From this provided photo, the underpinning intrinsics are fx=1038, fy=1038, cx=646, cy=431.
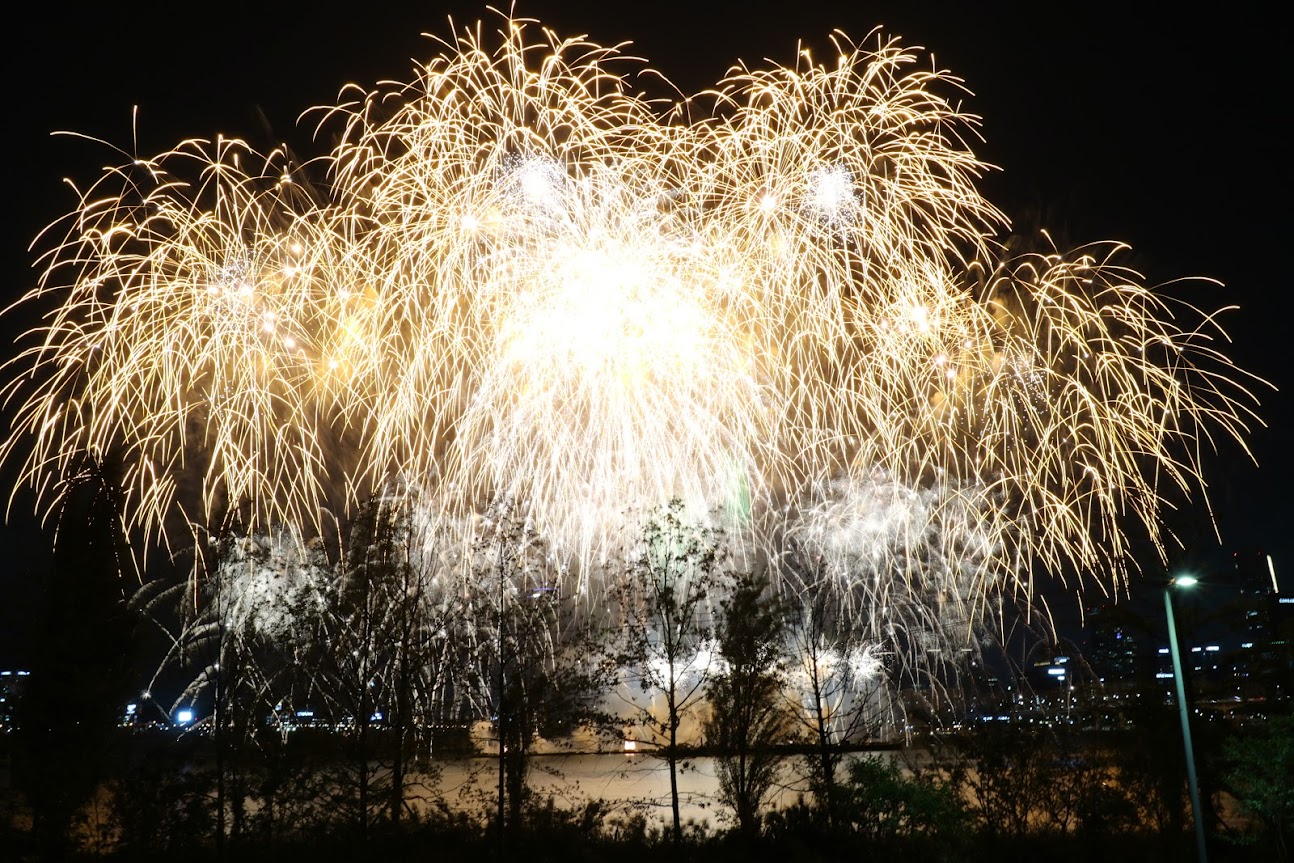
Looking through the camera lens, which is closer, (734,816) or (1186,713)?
(1186,713)

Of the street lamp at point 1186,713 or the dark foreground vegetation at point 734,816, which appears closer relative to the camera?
the street lamp at point 1186,713

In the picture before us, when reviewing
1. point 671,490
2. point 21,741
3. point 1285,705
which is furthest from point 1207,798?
point 21,741

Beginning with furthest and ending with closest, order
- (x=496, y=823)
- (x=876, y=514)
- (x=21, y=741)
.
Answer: (x=876, y=514)
(x=496, y=823)
(x=21, y=741)

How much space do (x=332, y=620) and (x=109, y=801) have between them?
5.51m

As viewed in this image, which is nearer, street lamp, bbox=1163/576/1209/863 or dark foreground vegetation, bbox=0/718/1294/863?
street lamp, bbox=1163/576/1209/863

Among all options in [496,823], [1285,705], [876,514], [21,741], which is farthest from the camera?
[876,514]

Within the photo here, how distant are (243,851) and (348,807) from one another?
2.15 m

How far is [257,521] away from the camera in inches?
1018

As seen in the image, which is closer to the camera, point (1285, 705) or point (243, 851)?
point (243, 851)

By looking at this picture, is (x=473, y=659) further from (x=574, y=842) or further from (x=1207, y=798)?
(x=1207, y=798)

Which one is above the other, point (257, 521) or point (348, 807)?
point (257, 521)

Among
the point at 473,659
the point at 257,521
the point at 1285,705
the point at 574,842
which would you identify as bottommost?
the point at 574,842

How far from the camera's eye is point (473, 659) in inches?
1011

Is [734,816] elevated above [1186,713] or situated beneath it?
situated beneath
